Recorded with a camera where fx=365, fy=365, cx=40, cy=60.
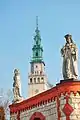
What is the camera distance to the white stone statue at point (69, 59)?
61.9ft

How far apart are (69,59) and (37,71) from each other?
97176mm

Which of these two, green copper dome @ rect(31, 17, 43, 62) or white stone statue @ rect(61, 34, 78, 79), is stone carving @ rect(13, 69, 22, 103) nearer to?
white stone statue @ rect(61, 34, 78, 79)

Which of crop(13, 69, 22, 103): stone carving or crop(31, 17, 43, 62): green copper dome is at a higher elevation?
crop(31, 17, 43, 62): green copper dome

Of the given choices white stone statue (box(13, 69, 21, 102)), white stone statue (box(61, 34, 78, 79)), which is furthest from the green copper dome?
white stone statue (box(61, 34, 78, 79))

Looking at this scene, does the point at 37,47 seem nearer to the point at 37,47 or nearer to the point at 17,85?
the point at 37,47

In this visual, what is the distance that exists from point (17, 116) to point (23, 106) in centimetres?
119

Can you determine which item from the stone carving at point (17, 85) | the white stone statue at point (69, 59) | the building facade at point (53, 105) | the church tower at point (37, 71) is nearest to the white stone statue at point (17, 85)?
the stone carving at point (17, 85)

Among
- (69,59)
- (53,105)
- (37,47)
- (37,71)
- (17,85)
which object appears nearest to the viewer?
(69,59)

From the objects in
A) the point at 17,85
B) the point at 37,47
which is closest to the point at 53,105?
the point at 17,85

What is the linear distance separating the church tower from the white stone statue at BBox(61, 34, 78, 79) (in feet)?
294

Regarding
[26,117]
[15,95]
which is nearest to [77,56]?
[26,117]

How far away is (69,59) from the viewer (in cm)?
1905

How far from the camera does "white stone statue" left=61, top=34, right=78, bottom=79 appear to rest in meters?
18.9

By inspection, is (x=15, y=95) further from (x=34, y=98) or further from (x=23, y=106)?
(x=34, y=98)
